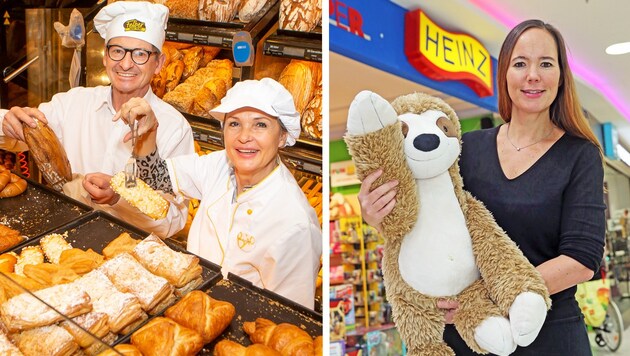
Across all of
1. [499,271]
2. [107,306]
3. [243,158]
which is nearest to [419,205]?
[499,271]

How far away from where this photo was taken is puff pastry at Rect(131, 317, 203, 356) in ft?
5.95

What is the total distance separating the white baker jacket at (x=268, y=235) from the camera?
84.7 inches

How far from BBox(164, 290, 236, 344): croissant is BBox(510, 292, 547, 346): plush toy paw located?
87 centimetres

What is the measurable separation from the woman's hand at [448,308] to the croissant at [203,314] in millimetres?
663

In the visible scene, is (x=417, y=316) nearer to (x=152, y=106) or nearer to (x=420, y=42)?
(x=420, y=42)

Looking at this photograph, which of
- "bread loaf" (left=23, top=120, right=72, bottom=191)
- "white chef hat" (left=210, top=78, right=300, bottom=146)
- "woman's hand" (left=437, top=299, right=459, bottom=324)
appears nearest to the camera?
"woman's hand" (left=437, top=299, right=459, bottom=324)

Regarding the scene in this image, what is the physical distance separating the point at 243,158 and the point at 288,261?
39 centimetres

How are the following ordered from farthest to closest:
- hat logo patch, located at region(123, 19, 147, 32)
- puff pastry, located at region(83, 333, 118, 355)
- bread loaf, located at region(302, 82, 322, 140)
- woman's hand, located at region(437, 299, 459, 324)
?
1. hat logo patch, located at region(123, 19, 147, 32)
2. bread loaf, located at region(302, 82, 322, 140)
3. woman's hand, located at region(437, 299, 459, 324)
4. puff pastry, located at region(83, 333, 118, 355)

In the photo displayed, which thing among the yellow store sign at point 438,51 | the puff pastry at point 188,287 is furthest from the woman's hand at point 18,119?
the yellow store sign at point 438,51

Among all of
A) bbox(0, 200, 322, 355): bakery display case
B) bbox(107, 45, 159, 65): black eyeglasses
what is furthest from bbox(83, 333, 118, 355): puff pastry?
bbox(107, 45, 159, 65): black eyeglasses

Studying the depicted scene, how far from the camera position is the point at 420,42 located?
2182 mm

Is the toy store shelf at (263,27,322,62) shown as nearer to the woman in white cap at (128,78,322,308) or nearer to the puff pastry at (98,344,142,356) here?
the woman in white cap at (128,78,322,308)

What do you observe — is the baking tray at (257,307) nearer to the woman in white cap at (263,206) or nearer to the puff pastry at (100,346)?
the woman in white cap at (263,206)

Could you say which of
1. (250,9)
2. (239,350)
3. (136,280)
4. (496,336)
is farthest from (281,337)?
(250,9)
